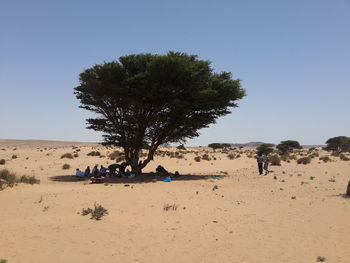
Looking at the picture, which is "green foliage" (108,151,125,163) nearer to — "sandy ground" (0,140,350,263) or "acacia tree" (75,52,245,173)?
"acacia tree" (75,52,245,173)

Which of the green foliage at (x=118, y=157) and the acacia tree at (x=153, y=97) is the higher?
the acacia tree at (x=153, y=97)

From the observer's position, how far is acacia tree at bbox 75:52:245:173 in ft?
81.5

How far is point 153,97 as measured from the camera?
A: 82.0ft

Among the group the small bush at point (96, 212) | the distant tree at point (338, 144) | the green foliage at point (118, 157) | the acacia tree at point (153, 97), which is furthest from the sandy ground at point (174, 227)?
the distant tree at point (338, 144)

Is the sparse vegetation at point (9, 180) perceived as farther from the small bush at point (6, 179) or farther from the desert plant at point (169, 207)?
the desert plant at point (169, 207)

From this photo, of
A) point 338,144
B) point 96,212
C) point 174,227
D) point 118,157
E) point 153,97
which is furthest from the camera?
point 338,144

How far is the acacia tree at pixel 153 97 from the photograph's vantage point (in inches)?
978

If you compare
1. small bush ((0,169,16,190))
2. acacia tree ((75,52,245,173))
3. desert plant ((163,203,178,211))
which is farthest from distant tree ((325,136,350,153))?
desert plant ((163,203,178,211))

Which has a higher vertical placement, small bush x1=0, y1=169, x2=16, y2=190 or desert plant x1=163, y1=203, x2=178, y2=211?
small bush x1=0, y1=169, x2=16, y2=190

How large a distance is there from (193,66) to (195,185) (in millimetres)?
8375

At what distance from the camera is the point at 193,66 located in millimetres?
25031

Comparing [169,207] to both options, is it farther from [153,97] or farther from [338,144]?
[338,144]

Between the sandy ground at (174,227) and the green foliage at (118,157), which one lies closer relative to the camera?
the sandy ground at (174,227)

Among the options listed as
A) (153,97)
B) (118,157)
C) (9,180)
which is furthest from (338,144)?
(9,180)
